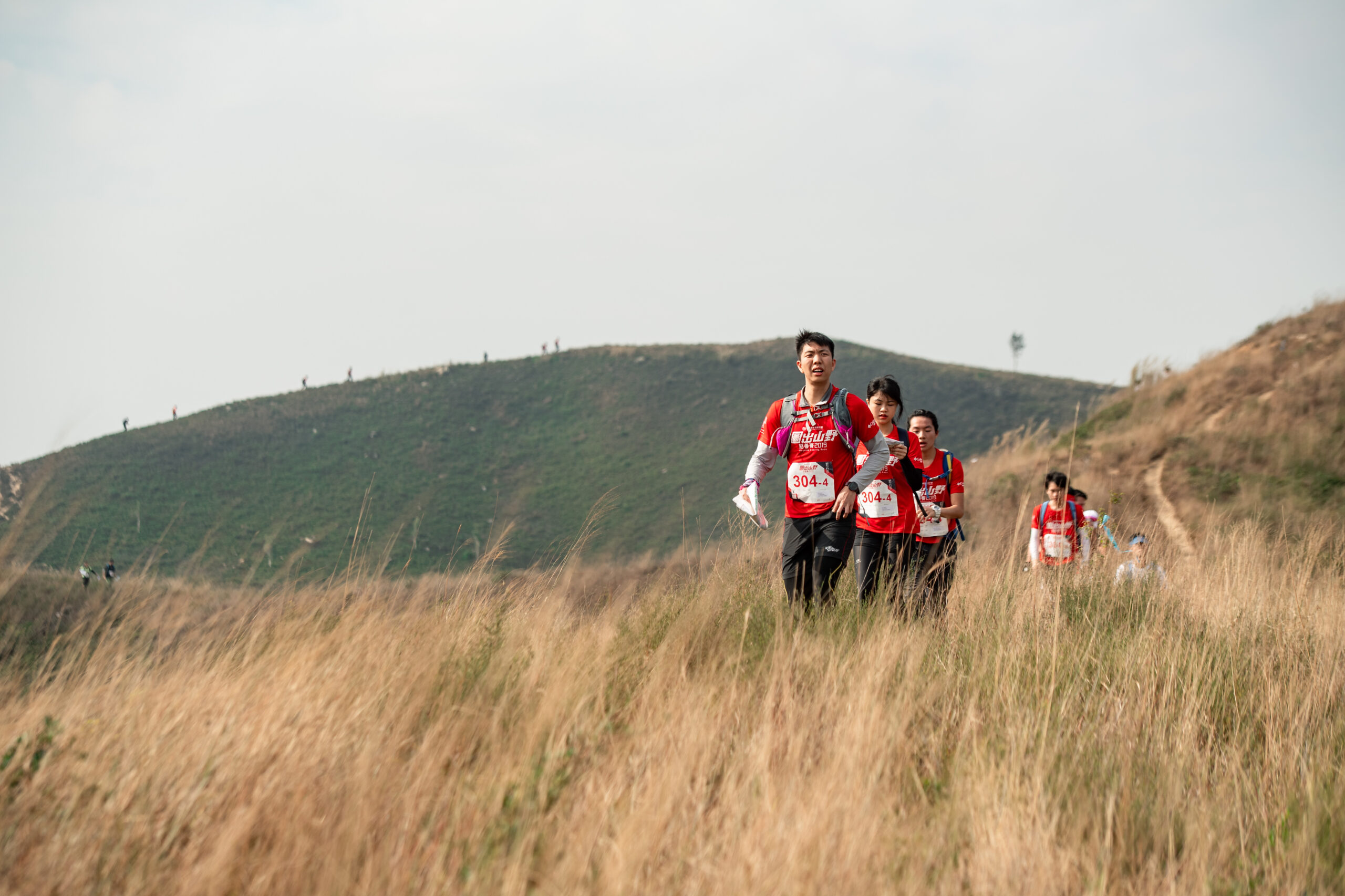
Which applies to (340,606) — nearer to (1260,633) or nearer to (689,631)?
(689,631)

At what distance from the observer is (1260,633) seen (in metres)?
3.99

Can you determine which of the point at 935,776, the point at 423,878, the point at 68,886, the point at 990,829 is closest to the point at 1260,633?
the point at 935,776

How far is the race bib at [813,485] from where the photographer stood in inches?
174

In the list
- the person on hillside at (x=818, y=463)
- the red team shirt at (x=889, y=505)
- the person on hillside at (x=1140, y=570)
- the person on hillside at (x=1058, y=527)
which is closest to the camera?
the person on hillside at (x=818, y=463)

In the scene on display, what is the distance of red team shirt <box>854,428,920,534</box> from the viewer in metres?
5.01

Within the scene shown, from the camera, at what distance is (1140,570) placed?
5.91m

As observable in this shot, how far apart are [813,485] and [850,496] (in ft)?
0.82

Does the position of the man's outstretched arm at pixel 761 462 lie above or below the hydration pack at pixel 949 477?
above

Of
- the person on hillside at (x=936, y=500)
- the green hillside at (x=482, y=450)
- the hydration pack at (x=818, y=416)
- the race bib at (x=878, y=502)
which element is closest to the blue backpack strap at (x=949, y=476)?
the person on hillside at (x=936, y=500)

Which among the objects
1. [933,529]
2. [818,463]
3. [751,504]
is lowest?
[933,529]

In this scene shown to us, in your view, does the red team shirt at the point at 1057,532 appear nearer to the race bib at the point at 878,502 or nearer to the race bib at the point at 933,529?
the race bib at the point at 933,529

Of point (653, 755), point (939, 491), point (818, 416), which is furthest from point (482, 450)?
point (653, 755)

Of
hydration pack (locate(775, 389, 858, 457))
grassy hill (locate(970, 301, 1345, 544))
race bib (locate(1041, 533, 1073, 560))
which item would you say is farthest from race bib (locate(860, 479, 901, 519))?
grassy hill (locate(970, 301, 1345, 544))

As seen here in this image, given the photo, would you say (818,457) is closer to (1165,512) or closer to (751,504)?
(751,504)
